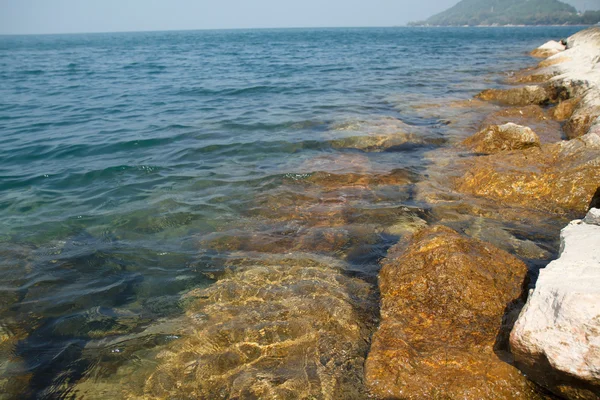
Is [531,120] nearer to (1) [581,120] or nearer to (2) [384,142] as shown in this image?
(1) [581,120]

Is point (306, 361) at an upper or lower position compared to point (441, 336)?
lower

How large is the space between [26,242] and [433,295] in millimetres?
5911

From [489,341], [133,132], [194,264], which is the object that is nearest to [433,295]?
[489,341]

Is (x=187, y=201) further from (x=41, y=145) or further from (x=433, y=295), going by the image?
(x=41, y=145)

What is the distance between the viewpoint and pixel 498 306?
3672 mm

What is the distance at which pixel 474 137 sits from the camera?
9.02 metres

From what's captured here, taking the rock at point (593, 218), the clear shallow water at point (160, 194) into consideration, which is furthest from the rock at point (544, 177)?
the rock at point (593, 218)

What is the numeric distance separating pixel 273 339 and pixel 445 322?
5.33 feet

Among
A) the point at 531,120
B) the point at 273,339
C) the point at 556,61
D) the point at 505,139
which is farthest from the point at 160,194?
the point at 556,61

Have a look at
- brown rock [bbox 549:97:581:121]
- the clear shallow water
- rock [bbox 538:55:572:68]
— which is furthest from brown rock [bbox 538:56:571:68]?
brown rock [bbox 549:97:581:121]

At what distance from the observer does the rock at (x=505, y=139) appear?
8008 millimetres

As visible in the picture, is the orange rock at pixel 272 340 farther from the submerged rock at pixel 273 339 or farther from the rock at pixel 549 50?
the rock at pixel 549 50

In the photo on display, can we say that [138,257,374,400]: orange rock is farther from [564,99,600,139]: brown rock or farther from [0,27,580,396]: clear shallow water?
[564,99,600,139]: brown rock

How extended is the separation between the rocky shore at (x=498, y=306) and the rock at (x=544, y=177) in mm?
18
